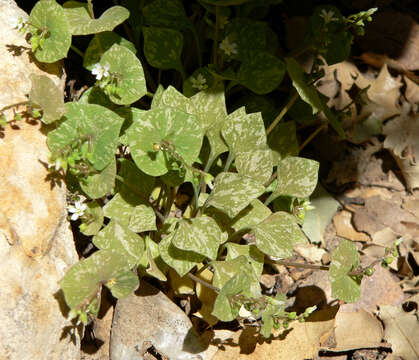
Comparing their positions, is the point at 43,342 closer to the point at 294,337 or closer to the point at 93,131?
the point at 93,131

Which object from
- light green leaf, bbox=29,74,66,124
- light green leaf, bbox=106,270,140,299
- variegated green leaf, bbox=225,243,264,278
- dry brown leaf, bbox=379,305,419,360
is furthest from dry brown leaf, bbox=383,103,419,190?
light green leaf, bbox=29,74,66,124

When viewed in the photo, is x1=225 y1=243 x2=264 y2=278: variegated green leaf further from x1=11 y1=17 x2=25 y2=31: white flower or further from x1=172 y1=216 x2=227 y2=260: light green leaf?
x1=11 y1=17 x2=25 y2=31: white flower

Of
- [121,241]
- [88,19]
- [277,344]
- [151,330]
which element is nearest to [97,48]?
[88,19]

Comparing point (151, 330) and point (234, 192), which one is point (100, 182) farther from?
point (151, 330)

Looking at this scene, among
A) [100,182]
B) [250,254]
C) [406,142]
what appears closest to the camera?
[100,182]

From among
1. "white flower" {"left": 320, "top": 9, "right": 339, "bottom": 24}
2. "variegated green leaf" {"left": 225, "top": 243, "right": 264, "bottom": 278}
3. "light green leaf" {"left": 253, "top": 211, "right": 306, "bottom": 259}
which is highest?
"white flower" {"left": 320, "top": 9, "right": 339, "bottom": 24}
